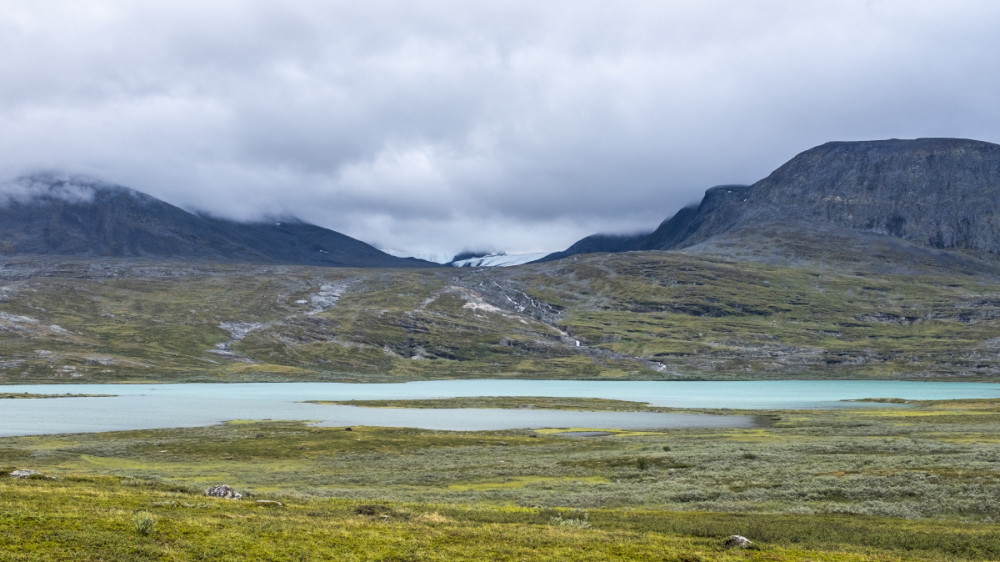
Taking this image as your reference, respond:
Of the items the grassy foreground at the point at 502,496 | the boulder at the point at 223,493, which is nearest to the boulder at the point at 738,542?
the grassy foreground at the point at 502,496

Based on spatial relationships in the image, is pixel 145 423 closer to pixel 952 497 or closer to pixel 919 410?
pixel 952 497

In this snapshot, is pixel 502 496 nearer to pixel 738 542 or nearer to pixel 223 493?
pixel 223 493

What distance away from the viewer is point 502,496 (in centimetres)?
4819

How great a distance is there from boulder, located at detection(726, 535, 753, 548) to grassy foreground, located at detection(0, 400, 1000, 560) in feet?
1.53

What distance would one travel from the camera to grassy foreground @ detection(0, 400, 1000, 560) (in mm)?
27141

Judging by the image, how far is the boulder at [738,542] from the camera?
1170 inches

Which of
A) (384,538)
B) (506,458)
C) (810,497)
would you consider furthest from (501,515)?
(506,458)

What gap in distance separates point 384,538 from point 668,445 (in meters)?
53.9

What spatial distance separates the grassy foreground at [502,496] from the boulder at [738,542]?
467 mm

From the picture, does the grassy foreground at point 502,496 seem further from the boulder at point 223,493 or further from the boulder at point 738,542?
the boulder at point 223,493

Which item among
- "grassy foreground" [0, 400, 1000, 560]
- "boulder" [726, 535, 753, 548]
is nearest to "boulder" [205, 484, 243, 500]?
"grassy foreground" [0, 400, 1000, 560]

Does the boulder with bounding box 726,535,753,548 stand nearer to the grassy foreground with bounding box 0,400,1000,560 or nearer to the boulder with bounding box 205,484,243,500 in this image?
the grassy foreground with bounding box 0,400,1000,560

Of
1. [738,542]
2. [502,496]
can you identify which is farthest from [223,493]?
[738,542]

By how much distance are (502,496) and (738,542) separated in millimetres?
20900
